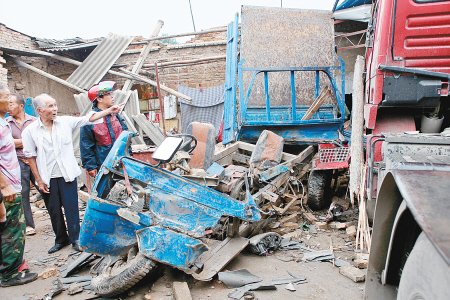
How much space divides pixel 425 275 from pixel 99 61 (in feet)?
32.7

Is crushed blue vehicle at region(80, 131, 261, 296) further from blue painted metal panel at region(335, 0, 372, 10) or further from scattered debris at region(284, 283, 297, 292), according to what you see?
blue painted metal panel at region(335, 0, 372, 10)

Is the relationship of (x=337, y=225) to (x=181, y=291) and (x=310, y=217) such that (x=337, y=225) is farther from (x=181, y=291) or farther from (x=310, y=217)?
(x=181, y=291)

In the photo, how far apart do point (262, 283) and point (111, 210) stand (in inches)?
55.0

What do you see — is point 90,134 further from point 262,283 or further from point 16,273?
point 262,283

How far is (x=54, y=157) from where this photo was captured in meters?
3.81

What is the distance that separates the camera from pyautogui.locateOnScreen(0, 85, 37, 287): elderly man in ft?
10.5

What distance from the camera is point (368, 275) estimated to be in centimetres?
173

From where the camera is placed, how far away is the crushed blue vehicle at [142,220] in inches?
105

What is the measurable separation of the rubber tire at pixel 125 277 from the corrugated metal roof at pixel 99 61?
7509 millimetres

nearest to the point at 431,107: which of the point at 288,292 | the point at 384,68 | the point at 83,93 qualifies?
the point at 384,68

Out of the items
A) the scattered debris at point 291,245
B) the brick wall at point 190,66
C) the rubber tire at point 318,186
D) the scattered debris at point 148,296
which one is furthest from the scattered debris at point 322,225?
the brick wall at point 190,66

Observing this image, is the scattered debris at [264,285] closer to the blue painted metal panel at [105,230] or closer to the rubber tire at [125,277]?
the rubber tire at [125,277]

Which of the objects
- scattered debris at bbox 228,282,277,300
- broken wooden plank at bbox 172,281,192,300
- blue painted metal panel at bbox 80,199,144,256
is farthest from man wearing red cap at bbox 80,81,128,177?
scattered debris at bbox 228,282,277,300

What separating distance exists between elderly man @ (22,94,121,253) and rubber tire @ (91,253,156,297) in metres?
1.40
